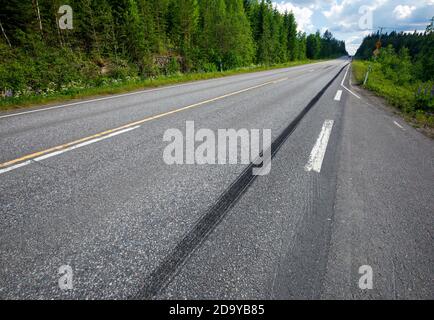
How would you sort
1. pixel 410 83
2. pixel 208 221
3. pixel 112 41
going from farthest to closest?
1. pixel 410 83
2. pixel 112 41
3. pixel 208 221

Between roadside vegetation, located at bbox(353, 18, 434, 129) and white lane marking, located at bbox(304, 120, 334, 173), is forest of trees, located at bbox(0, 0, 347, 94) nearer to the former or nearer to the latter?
white lane marking, located at bbox(304, 120, 334, 173)

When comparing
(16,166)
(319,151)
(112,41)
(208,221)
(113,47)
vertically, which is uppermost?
(112,41)

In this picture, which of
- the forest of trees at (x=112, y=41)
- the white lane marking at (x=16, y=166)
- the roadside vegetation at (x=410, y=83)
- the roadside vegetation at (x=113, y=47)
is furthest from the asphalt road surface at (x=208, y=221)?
the forest of trees at (x=112, y=41)

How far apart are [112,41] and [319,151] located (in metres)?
24.6

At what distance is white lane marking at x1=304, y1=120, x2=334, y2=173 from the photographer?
3682 mm

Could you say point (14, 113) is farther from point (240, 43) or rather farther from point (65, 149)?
point (240, 43)

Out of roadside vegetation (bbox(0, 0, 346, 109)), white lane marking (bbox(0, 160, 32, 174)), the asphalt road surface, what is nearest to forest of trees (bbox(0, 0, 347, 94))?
roadside vegetation (bbox(0, 0, 346, 109))

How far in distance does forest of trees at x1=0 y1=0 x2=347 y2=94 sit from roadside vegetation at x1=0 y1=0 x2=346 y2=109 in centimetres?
4

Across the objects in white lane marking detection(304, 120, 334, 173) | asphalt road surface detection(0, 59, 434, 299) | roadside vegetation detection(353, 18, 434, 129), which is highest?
roadside vegetation detection(353, 18, 434, 129)

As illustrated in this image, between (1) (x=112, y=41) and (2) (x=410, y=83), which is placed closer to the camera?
(1) (x=112, y=41)

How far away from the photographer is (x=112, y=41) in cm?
2172

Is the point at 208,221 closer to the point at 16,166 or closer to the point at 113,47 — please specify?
the point at 16,166

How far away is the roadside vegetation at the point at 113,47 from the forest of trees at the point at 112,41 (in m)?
0.04

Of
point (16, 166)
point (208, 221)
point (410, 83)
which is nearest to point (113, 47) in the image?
point (16, 166)
